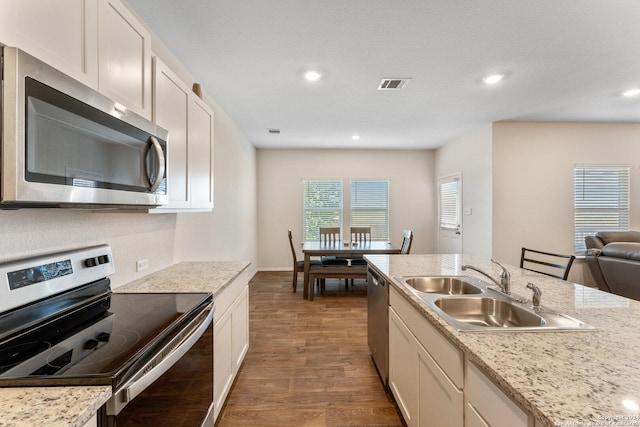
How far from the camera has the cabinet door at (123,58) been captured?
1214 millimetres

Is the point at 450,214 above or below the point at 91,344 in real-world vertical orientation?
above

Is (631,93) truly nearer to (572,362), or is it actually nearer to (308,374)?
(572,362)

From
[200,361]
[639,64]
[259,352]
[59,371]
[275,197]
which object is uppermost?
[639,64]

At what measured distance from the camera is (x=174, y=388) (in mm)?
1145

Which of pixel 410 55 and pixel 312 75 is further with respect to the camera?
pixel 312 75

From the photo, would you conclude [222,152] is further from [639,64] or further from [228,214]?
[639,64]

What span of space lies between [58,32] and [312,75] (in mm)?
2143

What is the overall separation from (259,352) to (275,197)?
3914 millimetres

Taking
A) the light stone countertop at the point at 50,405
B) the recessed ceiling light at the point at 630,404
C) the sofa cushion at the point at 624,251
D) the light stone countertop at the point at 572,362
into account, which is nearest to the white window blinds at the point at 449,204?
the sofa cushion at the point at 624,251

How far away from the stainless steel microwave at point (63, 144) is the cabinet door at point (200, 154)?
2.54 feet

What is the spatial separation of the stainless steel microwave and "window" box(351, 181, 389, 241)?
16.9 feet

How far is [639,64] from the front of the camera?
2.65 m

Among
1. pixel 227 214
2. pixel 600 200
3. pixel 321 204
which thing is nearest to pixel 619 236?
pixel 600 200

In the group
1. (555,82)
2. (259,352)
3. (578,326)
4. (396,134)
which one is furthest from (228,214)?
(555,82)
